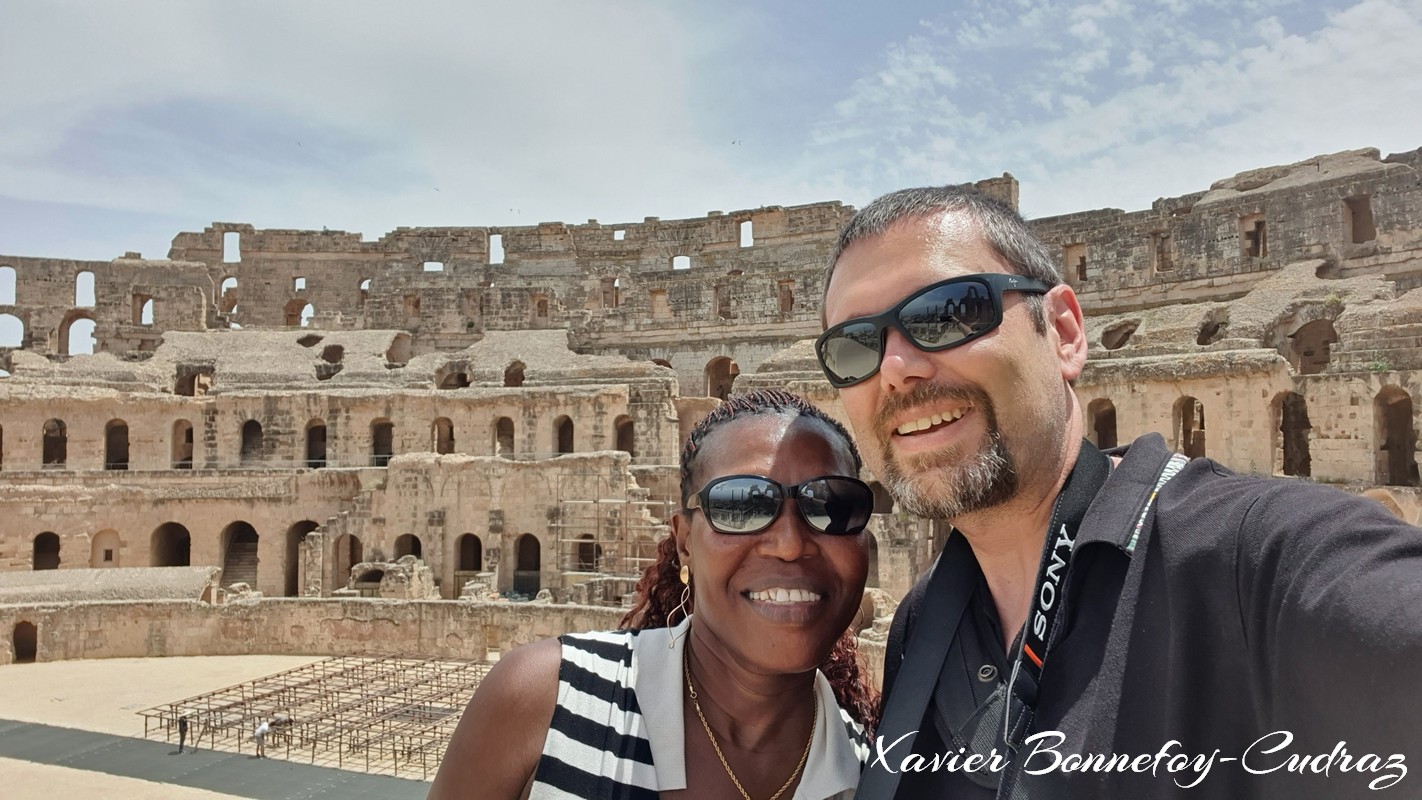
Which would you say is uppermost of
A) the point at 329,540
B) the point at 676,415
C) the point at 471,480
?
the point at 676,415

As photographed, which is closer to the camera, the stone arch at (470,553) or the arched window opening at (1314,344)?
the arched window opening at (1314,344)

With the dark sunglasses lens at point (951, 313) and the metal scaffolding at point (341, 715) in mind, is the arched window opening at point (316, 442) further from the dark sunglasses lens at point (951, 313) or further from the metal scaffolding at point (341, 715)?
the dark sunglasses lens at point (951, 313)

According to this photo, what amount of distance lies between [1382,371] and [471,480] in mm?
21344

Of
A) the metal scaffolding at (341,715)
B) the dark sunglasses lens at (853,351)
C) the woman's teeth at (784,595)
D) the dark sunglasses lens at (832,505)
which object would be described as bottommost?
the metal scaffolding at (341,715)

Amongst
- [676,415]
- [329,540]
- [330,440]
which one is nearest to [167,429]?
[330,440]

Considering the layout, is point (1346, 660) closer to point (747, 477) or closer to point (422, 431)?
point (747, 477)

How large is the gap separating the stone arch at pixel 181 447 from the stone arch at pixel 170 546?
2.08 meters

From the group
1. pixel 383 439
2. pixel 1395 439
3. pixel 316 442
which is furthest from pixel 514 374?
pixel 1395 439

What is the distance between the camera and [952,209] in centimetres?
219

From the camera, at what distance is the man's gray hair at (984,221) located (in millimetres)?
2150

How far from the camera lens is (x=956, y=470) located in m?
1.96

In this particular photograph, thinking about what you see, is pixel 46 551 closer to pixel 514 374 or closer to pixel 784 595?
pixel 514 374

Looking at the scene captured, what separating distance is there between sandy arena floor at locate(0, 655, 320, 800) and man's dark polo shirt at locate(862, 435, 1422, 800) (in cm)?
1419

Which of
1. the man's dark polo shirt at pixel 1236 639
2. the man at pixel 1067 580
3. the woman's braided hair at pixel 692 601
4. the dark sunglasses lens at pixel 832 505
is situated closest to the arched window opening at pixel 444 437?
the woman's braided hair at pixel 692 601
